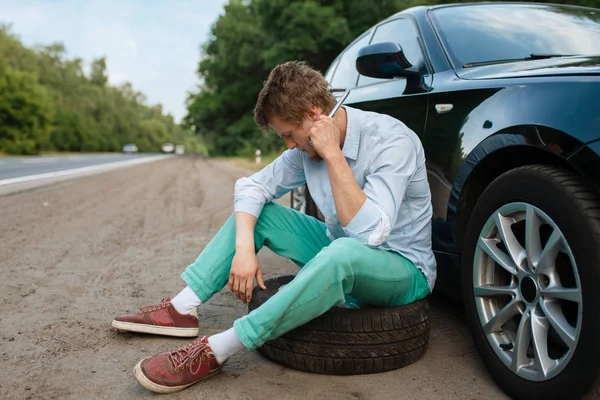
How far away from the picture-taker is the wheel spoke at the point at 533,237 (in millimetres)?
1948

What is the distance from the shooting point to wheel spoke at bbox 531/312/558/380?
1.88 m

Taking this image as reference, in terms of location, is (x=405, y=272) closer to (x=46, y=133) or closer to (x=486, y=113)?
(x=486, y=113)

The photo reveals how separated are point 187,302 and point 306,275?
822 mm

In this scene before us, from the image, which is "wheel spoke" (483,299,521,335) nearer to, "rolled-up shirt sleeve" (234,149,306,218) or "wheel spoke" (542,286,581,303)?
"wheel spoke" (542,286,581,303)

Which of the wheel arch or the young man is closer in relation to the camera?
the wheel arch

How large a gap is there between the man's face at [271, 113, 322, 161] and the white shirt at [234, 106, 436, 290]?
0.52 feet

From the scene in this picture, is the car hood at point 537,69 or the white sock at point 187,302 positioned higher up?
the car hood at point 537,69

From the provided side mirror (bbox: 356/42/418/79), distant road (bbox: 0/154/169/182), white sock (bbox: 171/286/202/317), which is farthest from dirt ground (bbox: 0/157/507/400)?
distant road (bbox: 0/154/169/182)

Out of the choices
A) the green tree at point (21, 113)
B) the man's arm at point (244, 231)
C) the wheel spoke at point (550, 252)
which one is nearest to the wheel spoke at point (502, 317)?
the wheel spoke at point (550, 252)

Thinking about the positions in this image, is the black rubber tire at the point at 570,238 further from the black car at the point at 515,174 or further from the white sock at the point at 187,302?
the white sock at the point at 187,302

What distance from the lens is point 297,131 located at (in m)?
2.40

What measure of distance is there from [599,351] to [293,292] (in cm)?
103

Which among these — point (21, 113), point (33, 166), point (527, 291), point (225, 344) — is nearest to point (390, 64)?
point (527, 291)

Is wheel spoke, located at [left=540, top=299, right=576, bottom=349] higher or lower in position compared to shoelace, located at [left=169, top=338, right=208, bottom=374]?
higher
